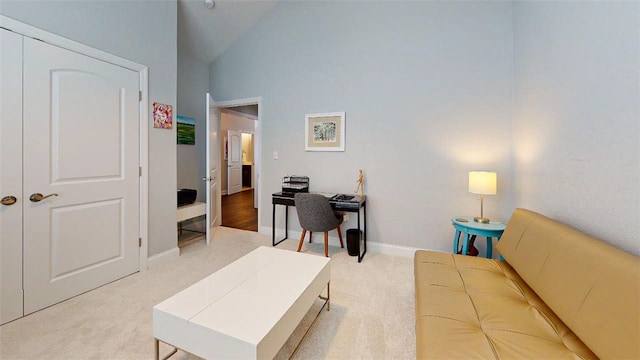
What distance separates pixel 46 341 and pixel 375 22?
159 inches

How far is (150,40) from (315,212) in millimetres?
2442

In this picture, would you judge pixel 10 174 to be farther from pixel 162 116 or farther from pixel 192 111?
pixel 192 111

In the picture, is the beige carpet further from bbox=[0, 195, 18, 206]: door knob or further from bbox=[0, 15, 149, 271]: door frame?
bbox=[0, 195, 18, 206]: door knob

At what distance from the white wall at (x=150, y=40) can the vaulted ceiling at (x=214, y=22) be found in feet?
1.84

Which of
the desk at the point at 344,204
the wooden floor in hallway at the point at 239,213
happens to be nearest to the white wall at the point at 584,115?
the desk at the point at 344,204

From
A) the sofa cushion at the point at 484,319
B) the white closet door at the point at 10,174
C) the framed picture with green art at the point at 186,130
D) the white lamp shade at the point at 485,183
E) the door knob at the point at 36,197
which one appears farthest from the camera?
the framed picture with green art at the point at 186,130

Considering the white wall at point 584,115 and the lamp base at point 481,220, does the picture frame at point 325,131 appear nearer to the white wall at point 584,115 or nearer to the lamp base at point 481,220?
the lamp base at point 481,220

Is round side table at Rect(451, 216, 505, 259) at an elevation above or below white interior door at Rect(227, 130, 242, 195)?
below

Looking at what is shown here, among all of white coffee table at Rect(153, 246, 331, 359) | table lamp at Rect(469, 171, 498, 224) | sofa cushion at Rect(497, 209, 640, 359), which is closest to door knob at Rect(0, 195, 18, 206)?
white coffee table at Rect(153, 246, 331, 359)

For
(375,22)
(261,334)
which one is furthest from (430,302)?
(375,22)

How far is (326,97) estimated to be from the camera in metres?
3.36

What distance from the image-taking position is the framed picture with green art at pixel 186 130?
12.4 feet

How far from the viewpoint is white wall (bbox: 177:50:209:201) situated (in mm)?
3773

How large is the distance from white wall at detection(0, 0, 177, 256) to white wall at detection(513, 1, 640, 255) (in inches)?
136
